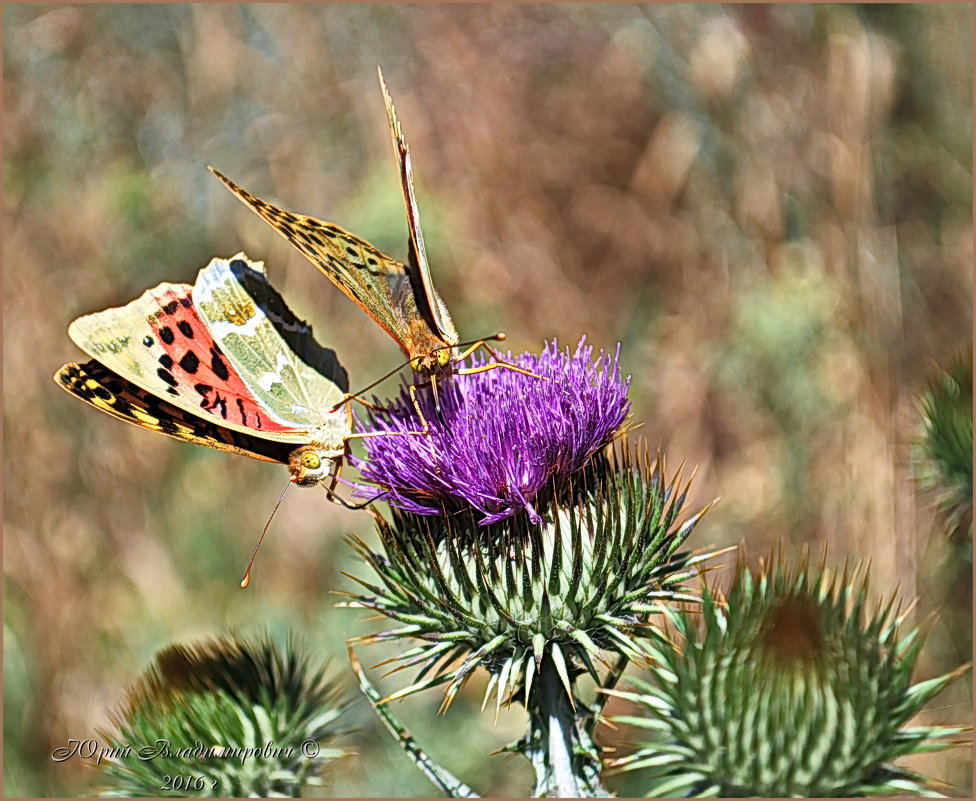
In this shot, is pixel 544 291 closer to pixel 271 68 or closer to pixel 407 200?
pixel 271 68


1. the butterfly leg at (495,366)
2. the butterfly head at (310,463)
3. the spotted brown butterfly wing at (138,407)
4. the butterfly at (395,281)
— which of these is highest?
the butterfly at (395,281)

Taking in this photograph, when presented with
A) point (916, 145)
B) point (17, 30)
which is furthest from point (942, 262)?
point (17, 30)

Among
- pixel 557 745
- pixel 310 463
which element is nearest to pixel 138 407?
pixel 310 463

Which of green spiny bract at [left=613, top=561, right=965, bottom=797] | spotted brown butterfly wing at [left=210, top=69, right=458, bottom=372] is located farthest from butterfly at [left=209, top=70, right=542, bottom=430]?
green spiny bract at [left=613, top=561, right=965, bottom=797]

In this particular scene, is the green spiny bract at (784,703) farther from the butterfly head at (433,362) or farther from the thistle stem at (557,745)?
the butterfly head at (433,362)

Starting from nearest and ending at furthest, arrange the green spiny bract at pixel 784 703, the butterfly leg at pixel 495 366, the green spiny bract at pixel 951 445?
1. the green spiny bract at pixel 784 703
2. the butterfly leg at pixel 495 366
3. the green spiny bract at pixel 951 445

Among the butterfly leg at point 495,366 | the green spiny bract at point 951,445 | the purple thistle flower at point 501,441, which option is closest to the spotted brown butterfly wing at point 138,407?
the purple thistle flower at point 501,441
